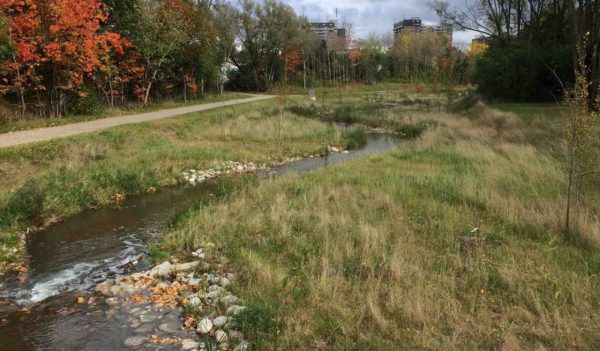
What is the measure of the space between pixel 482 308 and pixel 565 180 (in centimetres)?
822

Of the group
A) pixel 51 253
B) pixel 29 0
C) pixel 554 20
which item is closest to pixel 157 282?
pixel 51 253

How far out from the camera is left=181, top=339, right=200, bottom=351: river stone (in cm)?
625

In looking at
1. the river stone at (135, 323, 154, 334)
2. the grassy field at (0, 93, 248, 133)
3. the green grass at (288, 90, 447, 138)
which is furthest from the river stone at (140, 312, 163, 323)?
the green grass at (288, 90, 447, 138)

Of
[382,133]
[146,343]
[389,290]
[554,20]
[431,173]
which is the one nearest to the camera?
[146,343]

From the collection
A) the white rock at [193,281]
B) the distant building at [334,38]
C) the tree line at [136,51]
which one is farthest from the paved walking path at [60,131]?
the distant building at [334,38]

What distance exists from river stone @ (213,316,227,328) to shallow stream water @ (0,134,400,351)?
4.25 ft

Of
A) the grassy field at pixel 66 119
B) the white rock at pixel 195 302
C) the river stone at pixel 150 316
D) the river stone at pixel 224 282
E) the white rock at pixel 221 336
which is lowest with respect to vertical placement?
the river stone at pixel 150 316

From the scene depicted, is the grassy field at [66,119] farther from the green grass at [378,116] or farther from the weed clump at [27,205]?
the green grass at [378,116]

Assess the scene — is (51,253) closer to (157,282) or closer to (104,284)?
(104,284)

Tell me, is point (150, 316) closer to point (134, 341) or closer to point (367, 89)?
point (134, 341)

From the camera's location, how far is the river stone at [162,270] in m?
8.54

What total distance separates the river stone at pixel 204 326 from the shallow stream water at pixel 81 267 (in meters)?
1.06

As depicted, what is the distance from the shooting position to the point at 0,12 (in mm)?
20250

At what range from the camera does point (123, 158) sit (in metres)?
17.7
